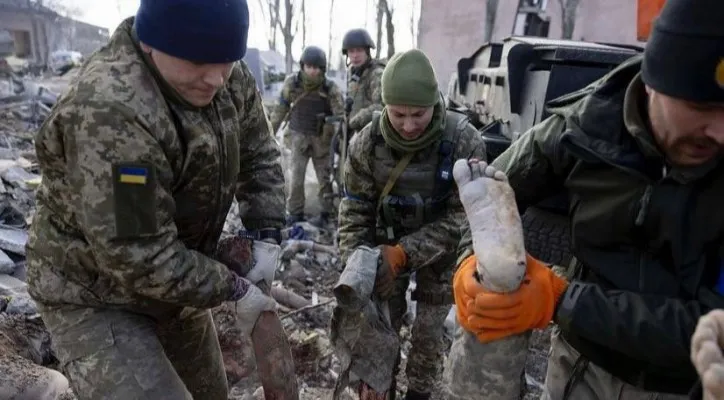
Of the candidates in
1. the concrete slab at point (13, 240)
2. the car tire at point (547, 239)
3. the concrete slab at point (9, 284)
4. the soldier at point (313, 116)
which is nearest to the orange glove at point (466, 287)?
the car tire at point (547, 239)

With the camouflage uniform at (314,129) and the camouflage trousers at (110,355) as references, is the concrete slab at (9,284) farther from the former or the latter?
the camouflage uniform at (314,129)

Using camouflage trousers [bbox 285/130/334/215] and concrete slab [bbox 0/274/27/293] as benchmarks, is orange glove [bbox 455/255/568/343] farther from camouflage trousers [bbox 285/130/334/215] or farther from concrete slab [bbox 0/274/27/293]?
camouflage trousers [bbox 285/130/334/215]

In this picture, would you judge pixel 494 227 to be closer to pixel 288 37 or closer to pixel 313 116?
pixel 313 116

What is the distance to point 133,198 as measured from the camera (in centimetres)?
177

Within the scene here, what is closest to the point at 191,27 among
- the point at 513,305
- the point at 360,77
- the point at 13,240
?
the point at 513,305

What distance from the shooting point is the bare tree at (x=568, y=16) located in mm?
15664

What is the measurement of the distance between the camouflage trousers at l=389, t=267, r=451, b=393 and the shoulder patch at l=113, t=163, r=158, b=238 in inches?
70.0

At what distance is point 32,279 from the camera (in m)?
2.02

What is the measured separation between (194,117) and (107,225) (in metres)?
0.48

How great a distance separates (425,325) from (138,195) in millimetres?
2101

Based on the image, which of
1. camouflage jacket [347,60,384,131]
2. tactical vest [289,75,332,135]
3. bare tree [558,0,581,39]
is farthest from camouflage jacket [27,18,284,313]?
bare tree [558,0,581,39]

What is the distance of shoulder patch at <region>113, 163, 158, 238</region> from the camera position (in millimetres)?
1749

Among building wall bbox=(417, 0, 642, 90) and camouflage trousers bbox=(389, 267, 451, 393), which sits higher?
building wall bbox=(417, 0, 642, 90)

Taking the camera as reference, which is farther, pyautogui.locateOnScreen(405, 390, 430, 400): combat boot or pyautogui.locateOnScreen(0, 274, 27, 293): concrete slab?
pyautogui.locateOnScreen(0, 274, 27, 293): concrete slab
